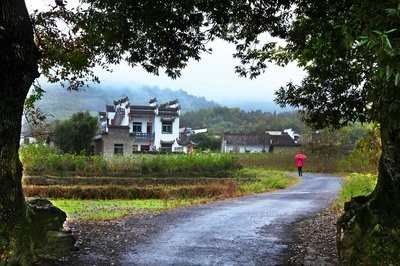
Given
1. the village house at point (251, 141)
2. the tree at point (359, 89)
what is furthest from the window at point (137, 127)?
the tree at point (359, 89)

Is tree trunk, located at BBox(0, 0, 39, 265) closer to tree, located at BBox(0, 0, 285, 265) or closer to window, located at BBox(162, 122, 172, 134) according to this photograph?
tree, located at BBox(0, 0, 285, 265)

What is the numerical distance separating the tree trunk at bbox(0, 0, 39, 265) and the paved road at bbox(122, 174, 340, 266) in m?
1.84

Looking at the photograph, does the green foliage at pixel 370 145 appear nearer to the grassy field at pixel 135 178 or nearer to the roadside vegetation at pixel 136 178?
the roadside vegetation at pixel 136 178

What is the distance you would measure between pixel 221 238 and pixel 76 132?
35.9 meters

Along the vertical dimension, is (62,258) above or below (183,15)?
below

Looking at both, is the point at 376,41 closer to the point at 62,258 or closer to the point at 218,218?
the point at 62,258

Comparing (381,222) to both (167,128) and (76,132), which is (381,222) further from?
(167,128)

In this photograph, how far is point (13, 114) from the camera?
6.53m

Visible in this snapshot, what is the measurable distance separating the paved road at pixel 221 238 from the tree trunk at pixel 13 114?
1.84m

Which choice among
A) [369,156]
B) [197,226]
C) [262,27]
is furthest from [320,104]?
[369,156]

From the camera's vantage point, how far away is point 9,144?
655 cm

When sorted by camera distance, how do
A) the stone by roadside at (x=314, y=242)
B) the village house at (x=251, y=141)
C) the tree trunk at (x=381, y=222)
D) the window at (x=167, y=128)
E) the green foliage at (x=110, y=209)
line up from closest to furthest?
the tree trunk at (x=381, y=222)
the stone by roadside at (x=314, y=242)
the green foliage at (x=110, y=209)
the window at (x=167, y=128)
the village house at (x=251, y=141)

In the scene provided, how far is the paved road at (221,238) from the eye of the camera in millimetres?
7880

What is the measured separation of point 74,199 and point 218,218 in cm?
1369
